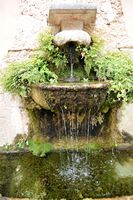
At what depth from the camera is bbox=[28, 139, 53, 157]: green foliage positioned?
3.38m

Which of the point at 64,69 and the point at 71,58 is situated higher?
the point at 71,58

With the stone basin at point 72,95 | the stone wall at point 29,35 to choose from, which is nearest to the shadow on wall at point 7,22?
the stone wall at point 29,35

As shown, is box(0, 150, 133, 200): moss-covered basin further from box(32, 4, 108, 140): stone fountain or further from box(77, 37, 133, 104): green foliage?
box(77, 37, 133, 104): green foliage

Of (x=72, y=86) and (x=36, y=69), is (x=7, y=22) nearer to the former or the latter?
(x=36, y=69)

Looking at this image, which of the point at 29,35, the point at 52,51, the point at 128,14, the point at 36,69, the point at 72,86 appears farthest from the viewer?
the point at 128,14

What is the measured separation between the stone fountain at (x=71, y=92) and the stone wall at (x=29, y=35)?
0.82 ft

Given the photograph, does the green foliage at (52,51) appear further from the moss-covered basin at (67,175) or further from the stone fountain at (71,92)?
the moss-covered basin at (67,175)

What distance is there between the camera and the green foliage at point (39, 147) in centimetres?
338

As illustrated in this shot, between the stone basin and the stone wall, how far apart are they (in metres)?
0.59

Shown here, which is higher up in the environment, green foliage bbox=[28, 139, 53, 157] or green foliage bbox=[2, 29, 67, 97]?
green foliage bbox=[2, 29, 67, 97]

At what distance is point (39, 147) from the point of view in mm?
3463

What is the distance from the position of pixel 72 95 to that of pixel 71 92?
0.11 ft

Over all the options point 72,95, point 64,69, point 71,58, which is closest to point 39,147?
point 72,95

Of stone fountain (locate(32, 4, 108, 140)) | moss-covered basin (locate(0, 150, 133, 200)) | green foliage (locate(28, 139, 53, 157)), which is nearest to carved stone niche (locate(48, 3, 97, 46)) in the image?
stone fountain (locate(32, 4, 108, 140))
